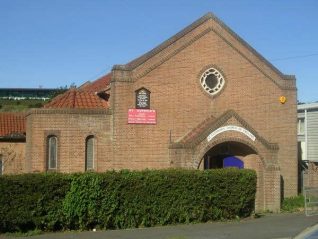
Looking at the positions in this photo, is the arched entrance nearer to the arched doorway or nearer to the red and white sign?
the arched doorway

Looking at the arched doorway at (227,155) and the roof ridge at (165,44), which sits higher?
the roof ridge at (165,44)

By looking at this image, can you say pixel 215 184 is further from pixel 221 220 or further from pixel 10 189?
pixel 10 189

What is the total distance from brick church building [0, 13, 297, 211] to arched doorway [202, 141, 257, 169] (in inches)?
2.0

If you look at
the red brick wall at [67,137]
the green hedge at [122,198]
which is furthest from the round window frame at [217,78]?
the green hedge at [122,198]

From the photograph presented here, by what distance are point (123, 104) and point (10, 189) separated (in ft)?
29.4

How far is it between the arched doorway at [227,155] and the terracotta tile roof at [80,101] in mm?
5319

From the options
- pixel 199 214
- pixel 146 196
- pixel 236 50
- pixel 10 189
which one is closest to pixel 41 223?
pixel 10 189

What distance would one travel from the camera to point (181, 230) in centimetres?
1797

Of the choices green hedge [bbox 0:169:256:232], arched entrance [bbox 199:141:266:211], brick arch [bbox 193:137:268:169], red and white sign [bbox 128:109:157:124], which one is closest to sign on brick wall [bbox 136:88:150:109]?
red and white sign [bbox 128:109:157:124]

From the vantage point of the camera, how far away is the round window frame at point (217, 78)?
26656 millimetres

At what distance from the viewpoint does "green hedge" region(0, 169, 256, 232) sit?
1698cm

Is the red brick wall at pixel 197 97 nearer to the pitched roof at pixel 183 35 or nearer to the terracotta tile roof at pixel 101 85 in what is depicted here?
the pitched roof at pixel 183 35

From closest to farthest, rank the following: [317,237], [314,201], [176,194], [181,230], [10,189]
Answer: [317,237] → [10,189] → [181,230] → [176,194] → [314,201]

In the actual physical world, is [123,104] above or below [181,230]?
above
